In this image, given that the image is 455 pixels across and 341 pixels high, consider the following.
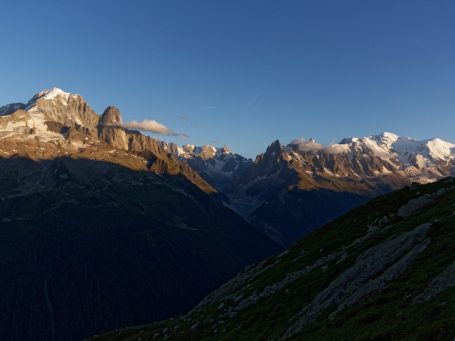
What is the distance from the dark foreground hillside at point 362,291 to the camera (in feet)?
93.7

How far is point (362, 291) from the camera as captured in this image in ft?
127

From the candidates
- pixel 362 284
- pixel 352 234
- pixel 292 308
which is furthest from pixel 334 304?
pixel 352 234

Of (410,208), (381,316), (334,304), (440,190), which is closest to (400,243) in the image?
(334,304)

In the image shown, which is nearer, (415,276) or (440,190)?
(415,276)

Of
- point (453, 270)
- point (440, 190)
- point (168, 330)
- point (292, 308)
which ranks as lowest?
point (168, 330)

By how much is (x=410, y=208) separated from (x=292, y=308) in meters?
34.4

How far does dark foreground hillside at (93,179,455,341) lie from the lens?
2856 centimetres

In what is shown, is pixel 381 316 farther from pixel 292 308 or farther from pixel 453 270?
pixel 292 308

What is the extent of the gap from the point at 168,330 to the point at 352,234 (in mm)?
35393

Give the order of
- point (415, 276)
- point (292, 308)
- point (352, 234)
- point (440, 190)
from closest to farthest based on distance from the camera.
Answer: point (415, 276) < point (292, 308) < point (352, 234) < point (440, 190)

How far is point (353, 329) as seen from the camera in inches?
1196

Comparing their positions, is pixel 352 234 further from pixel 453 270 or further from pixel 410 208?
pixel 453 270

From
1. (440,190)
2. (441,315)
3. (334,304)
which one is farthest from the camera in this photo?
(440,190)

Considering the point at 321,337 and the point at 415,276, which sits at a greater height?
the point at 415,276
